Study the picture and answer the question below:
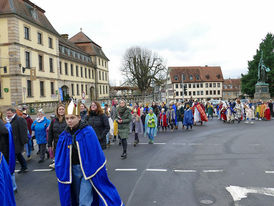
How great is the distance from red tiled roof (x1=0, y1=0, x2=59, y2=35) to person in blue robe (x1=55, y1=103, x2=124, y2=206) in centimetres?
2881

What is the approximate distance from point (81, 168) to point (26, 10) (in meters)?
32.5

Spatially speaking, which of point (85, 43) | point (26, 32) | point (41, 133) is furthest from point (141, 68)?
point (41, 133)

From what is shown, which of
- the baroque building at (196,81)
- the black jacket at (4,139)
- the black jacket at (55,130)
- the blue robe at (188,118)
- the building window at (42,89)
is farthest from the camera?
the baroque building at (196,81)

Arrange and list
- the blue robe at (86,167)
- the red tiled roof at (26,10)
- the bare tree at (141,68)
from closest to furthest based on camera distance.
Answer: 1. the blue robe at (86,167)
2. the red tiled roof at (26,10)
3. the bare tree at (141,68)

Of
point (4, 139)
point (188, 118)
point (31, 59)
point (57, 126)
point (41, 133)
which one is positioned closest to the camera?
point (4, 139)

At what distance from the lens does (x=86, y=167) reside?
3.19 meters

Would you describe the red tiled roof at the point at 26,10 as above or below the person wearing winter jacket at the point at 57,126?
above

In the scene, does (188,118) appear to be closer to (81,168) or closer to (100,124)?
(100,124)

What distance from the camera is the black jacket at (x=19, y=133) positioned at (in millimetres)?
6662

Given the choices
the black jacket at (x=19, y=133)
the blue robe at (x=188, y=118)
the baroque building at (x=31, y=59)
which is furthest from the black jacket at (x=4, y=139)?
the baroque building at (x=31, y=59)

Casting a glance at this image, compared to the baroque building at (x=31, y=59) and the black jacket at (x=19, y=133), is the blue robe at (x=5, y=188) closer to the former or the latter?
the black jacket at (x=19, y=133)

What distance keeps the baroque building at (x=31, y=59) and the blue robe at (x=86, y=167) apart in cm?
1772

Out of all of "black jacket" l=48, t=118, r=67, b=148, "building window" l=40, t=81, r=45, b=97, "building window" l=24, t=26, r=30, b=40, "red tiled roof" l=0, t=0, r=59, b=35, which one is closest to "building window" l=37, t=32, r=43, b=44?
"red tiled roof" l=0, t=0, r=59, b=35

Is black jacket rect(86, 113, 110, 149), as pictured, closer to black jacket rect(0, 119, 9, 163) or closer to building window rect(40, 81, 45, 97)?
black jacket rect(0, 119, 9, 163)
